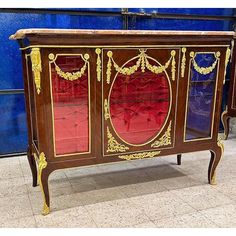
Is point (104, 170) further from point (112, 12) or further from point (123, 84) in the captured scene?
point (112, 12)

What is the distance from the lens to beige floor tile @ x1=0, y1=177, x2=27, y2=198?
1951 mm

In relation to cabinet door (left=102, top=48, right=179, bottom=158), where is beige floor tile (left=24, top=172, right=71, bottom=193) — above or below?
below

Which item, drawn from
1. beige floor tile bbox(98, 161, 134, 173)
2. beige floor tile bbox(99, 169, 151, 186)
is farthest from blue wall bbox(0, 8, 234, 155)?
beige floor tile bbox(99, 169, 151, 186)

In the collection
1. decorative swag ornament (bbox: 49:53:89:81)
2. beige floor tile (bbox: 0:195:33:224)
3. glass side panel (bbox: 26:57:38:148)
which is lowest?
beige floor tile (bbox: 0:195:33:224)

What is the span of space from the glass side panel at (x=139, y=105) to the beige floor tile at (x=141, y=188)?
38cm

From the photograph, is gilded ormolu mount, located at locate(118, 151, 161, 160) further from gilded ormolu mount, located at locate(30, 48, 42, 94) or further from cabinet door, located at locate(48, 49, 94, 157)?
gilded ormolu mount, located at locate(30, 48, 42, 94)

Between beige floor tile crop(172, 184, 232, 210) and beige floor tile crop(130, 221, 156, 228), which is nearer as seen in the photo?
beige floor tile crop(130, 221, 156, 228)

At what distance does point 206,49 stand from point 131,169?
113cm

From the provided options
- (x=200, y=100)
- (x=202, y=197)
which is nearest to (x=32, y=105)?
(x=200, y=100)

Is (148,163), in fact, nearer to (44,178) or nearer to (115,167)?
(115,167)

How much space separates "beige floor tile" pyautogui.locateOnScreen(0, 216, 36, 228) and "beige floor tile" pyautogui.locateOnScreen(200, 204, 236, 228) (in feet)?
3.29

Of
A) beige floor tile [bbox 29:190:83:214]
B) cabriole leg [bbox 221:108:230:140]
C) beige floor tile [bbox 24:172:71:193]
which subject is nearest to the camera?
beige floor tile [bbox 29:190:83:214]
